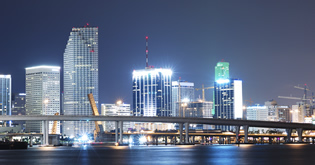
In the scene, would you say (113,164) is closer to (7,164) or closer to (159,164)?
(159,164)

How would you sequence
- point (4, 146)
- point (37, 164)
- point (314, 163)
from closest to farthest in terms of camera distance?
point (314, 163)
point (37, 164)
point (4, 146)

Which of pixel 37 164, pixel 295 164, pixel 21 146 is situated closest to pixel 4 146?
pixel 21 146

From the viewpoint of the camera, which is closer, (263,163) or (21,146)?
(263,163)

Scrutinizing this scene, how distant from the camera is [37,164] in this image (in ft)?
303

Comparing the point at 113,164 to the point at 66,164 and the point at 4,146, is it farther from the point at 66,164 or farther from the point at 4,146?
the point at 4,146

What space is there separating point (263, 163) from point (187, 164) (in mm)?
12589

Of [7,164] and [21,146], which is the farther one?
[21,146]

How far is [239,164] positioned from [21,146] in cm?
12357

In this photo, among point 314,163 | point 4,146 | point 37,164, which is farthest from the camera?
point 4,146

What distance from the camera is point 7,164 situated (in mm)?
89438

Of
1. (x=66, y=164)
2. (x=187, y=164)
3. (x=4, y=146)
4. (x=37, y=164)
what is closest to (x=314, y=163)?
(x=187, y=164)

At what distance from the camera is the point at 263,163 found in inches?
3541

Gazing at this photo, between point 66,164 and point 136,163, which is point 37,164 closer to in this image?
point 66,164

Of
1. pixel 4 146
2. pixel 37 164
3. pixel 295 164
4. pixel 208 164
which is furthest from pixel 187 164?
pixel 4 146
